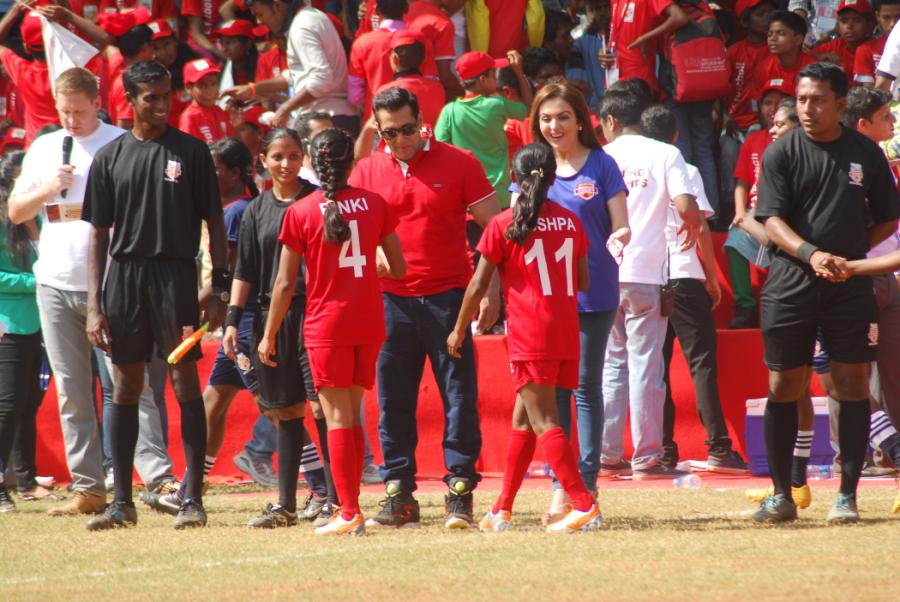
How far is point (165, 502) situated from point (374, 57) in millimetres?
5447

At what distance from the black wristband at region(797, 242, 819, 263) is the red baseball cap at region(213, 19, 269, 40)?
9.23m

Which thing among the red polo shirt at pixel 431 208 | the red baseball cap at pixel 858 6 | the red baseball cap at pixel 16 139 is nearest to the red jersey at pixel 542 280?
the red polo shirt at pixel 431 208

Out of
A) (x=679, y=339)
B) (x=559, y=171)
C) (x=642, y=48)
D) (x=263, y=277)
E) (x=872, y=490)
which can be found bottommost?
(x=872, y=490)

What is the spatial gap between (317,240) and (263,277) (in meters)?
0.80

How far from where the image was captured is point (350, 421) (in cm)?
706

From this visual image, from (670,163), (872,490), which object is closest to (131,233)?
(670,163)

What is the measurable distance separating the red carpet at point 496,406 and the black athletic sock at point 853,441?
10.1ft

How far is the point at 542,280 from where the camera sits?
6.94 m

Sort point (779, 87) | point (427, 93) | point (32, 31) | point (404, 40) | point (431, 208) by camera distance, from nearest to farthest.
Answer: point (431, 208) < point (404, 40) < point (427, 93) < point (779, 87) < point (32, 31)

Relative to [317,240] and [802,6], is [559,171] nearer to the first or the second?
[317,240]

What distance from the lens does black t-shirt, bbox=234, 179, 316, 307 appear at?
7652 millimetres

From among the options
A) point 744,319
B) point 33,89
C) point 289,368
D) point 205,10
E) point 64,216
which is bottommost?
point 744,319

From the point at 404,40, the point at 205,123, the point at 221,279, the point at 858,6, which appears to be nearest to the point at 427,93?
the point at 404,40

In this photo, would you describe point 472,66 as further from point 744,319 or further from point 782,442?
point 782,442
